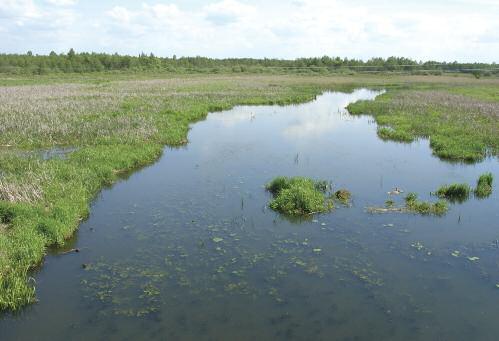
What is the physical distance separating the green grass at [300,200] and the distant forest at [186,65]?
314 ft

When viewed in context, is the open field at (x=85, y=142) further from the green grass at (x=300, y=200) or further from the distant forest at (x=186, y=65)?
the distant forest at (x=186, y=65)

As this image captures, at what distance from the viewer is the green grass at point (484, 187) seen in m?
16.5

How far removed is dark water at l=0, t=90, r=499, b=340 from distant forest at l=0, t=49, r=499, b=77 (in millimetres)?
94049

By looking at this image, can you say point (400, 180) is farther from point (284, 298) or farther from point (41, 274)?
point (41, 274)

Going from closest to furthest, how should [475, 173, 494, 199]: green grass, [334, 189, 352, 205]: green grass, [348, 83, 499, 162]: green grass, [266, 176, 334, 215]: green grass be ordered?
1. [266, 176, 334, 215]: green grass
2. [334, 189, 352, 205]: green grass
3. [475, 173, 494, 199]: green grass
4. [348, 83, 499, 162]: green grass

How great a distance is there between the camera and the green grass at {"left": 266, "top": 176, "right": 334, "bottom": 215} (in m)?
14.4

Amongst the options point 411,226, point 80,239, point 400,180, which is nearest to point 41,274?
point 80,239

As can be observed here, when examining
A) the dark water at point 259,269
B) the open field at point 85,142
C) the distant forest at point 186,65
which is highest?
the distant forest at point 186,65

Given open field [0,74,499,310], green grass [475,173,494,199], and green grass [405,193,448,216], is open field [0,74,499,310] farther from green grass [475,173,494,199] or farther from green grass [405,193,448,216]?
green grass [405,193,448,216]

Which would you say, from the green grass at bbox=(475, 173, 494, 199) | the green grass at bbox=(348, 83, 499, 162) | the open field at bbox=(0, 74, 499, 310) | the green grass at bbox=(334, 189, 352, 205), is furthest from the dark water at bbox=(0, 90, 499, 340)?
the green grass at bbox=(348, 83, 499, 162)

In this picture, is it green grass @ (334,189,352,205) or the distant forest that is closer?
green grass @ (334,189,352,205)

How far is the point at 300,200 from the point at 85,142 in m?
13.3

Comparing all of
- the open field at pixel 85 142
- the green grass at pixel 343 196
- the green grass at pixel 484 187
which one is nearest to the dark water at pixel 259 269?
the green grass at pixel 343 196

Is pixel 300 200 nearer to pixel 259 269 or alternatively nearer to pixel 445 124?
pixel 259 269
